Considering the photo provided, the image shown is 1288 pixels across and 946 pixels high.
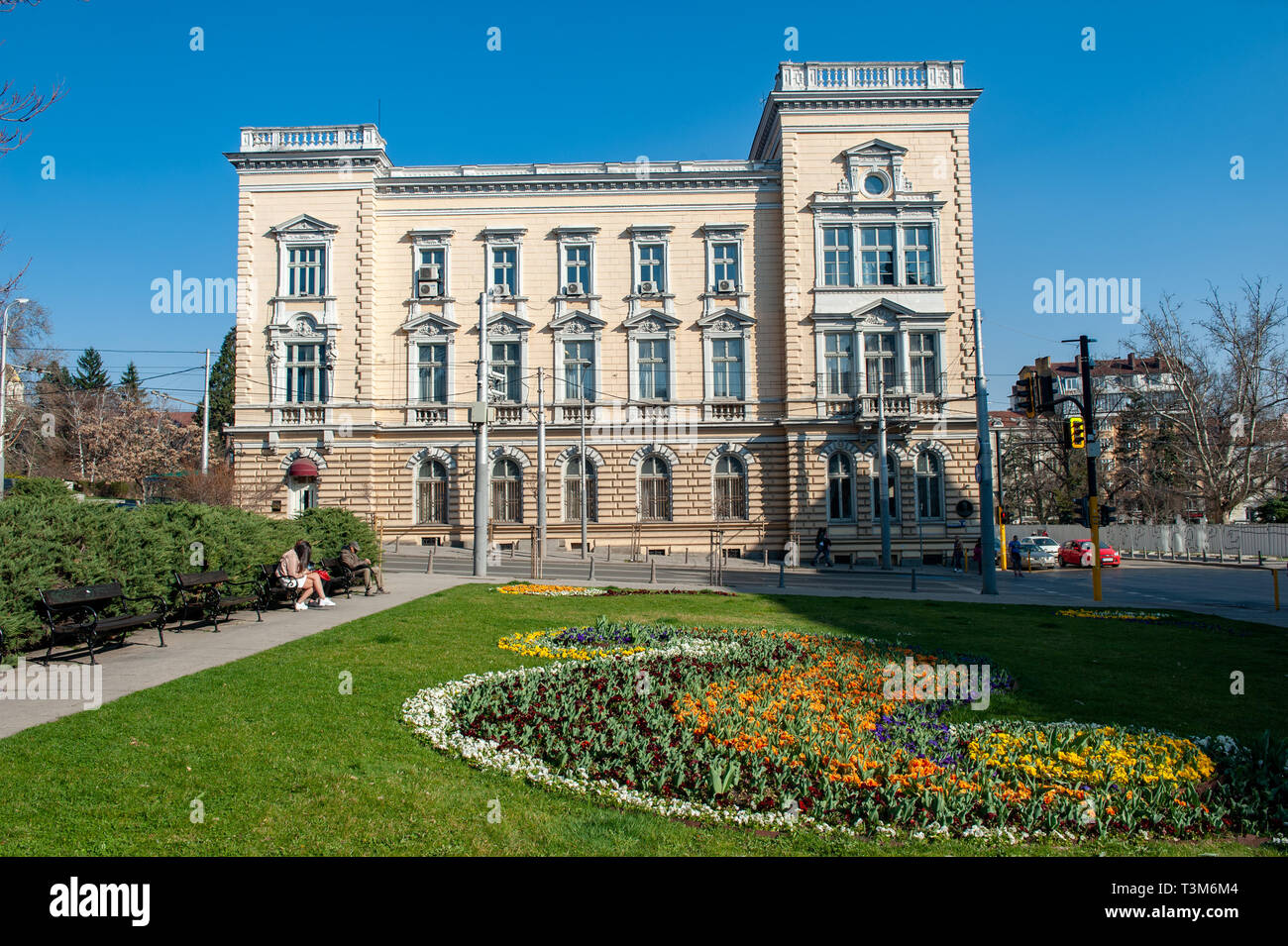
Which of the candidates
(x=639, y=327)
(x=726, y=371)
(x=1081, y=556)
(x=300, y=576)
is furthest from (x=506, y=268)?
(x=1081, y=556)

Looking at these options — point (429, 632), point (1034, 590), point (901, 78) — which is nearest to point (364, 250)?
point (901, 78)

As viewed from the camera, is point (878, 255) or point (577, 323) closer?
point (878, 255)

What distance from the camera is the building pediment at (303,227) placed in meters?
39.3

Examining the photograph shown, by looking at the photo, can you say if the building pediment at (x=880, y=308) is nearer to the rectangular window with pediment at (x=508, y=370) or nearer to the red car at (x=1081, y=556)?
the rectangular window with pediment at (x=508, y=370)

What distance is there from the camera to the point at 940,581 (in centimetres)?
3020

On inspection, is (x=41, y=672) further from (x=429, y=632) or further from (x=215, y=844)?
(x=215, y=844)

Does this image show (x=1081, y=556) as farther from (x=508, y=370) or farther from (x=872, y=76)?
(x=508, y=370)

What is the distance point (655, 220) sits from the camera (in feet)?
133

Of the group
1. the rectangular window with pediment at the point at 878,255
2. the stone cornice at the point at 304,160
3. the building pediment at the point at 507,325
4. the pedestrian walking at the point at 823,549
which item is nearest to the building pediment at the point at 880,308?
the rectangular window with pediment at the point at 878,255

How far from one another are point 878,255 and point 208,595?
35.2 meters

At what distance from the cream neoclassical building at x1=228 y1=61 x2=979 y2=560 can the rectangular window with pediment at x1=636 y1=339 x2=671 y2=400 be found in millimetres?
158

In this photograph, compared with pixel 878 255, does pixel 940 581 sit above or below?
below

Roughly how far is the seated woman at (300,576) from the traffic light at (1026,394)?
65.4 feet

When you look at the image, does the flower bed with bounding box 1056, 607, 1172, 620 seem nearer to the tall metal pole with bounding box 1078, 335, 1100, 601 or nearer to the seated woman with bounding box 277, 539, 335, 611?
the tall metal pole with bounding box 1078, 335, 1100, 601
